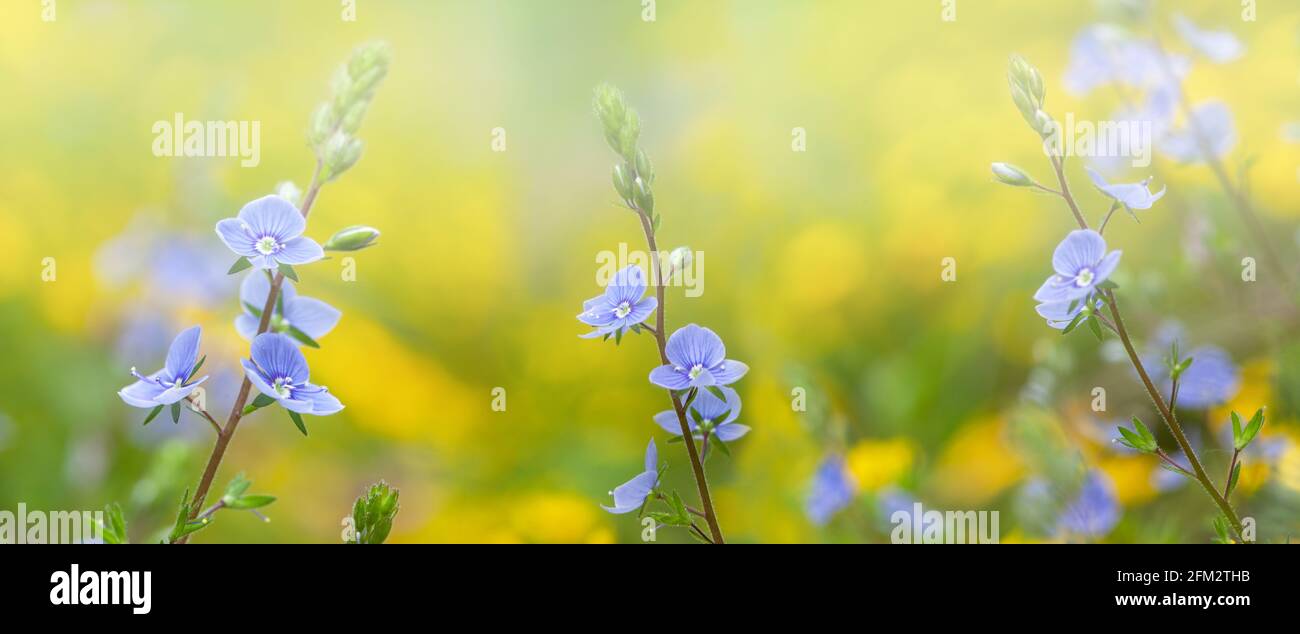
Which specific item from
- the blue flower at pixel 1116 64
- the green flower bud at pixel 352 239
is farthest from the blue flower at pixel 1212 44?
the green flower bud at pixel 352 239

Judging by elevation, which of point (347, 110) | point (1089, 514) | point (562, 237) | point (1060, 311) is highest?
point (562, 237)

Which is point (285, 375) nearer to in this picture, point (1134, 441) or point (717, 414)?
point (717, 414)

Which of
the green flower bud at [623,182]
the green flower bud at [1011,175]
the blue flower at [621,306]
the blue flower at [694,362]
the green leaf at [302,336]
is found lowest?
the blue flower at [694,362]

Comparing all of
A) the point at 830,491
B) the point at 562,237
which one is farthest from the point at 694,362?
the point at 562,237

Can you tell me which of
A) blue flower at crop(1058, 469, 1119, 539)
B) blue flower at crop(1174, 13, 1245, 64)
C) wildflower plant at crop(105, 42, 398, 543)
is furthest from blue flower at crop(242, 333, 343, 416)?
blue flower at crop(1174, 13, 1245, 64)

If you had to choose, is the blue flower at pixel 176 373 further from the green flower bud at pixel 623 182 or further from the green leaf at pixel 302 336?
the green flower bud at pixel 623 182
